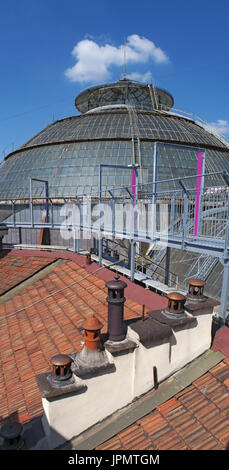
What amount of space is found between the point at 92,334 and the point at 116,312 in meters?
0.62

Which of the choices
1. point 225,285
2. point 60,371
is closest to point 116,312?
point 60,371

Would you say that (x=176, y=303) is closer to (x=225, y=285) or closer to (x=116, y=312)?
(x=225, y=285)

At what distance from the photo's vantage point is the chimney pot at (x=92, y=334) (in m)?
4.36

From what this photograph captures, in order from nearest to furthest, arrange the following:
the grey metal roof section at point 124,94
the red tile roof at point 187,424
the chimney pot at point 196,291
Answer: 1. the red tile roof at point 187,424
2. the chimney pot at point 196,291
3. the grey metal roof section at point 124,94

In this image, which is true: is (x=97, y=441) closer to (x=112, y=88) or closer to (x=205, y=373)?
(x=205, y=373)

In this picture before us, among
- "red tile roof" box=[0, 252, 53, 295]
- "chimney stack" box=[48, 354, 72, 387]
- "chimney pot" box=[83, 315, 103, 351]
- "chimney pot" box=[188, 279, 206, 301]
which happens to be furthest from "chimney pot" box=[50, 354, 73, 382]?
"red tile roof" box=[0, 252, 53, 295]

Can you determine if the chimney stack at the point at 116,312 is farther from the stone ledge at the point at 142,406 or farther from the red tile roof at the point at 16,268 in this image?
the red tile roof at the point at 16,268

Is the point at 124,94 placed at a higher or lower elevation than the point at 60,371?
higher

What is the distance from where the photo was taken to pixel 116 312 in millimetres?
4789

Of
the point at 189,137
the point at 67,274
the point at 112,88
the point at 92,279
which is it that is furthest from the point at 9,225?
the point at 112,88

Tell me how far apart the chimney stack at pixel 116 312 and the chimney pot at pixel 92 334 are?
1.03ft

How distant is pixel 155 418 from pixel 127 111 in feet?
120

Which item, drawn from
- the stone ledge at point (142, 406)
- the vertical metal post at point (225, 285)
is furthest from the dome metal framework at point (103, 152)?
the stone ledge at point (142, 406)

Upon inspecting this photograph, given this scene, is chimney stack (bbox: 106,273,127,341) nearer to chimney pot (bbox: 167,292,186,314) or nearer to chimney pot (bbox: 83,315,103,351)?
chimney pot (bbox: 83,315,103,351)
